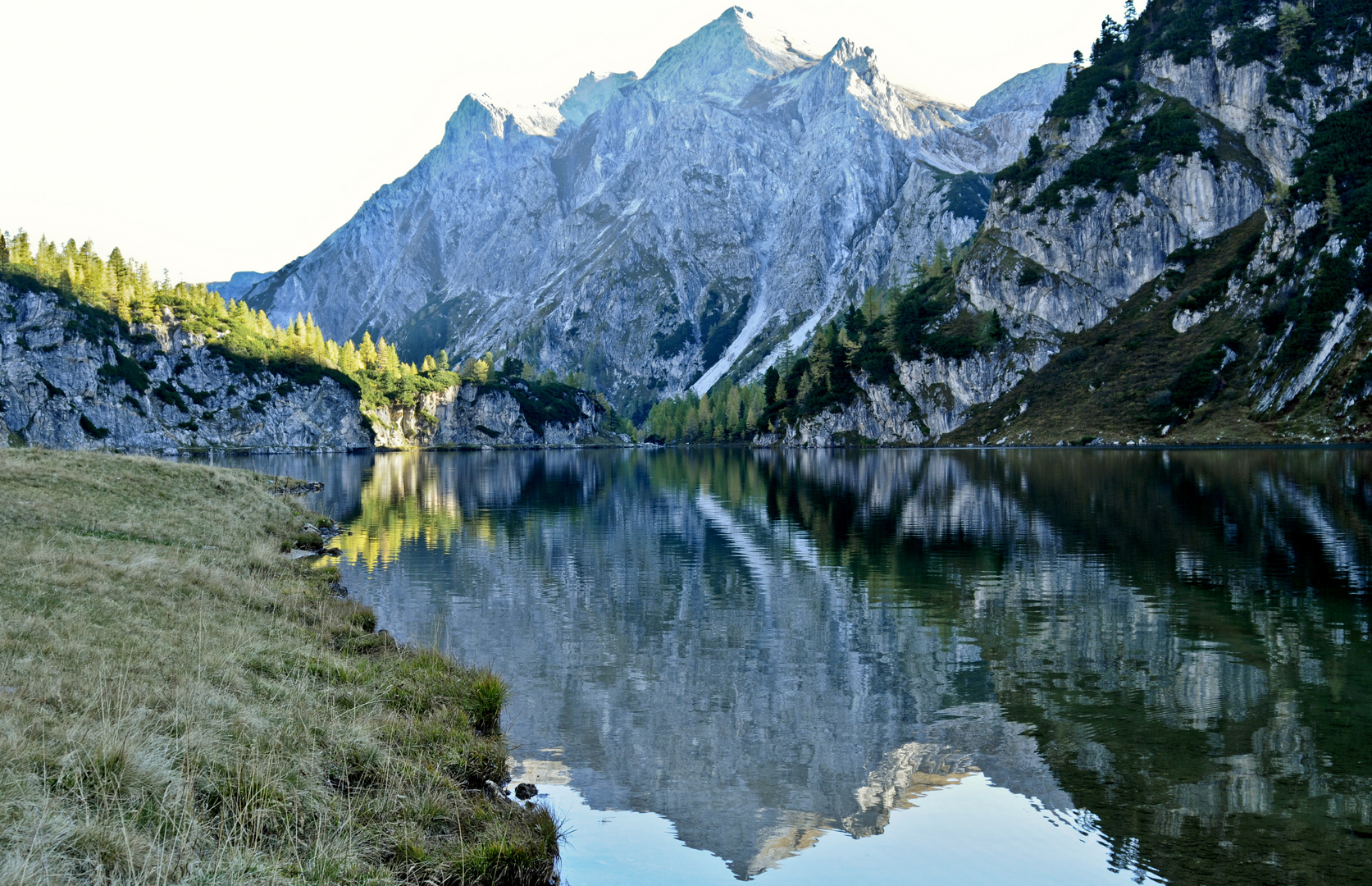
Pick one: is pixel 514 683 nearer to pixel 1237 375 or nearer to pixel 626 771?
pixel 626 771

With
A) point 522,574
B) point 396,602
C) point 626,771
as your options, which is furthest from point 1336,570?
point 396,602

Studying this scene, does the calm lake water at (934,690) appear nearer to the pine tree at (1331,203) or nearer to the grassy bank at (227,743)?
the grassy bank at (227,743)

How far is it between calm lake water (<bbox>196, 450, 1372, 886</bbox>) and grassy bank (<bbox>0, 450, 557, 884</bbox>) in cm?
223

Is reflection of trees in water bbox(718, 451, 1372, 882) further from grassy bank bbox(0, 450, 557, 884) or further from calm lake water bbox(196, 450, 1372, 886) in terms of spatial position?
grassy bank bbox(0, 450, 557, 884)

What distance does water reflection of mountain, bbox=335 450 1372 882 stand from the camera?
1471 cm

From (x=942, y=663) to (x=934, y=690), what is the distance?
2.49 metres

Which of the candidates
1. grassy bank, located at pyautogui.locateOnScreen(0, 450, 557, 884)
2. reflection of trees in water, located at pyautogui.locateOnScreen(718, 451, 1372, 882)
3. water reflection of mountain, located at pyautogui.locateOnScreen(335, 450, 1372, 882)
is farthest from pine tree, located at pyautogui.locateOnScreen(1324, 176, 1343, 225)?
grassy bank, located at pyautogui.locateOnScreen(0, 450, 557, 884)

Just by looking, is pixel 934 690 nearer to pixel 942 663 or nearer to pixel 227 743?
pixel 942 663

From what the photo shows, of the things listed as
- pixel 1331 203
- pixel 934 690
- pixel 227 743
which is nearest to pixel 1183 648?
pixel 934 690

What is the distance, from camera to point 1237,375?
174750 millimetres

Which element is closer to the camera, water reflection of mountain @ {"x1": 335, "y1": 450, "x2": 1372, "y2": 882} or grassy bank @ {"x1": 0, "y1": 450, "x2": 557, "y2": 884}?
grassy bank @ {"x1": 0, "y1": 450, "x2": 557, "y2": 884}

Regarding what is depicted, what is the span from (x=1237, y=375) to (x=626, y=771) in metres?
200

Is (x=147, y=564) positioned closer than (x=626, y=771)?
No

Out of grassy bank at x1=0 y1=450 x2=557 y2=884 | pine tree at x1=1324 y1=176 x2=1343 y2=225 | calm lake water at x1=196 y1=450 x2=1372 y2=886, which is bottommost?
calm lake water at x1=196 y1=450 x2=1372 y2=886
